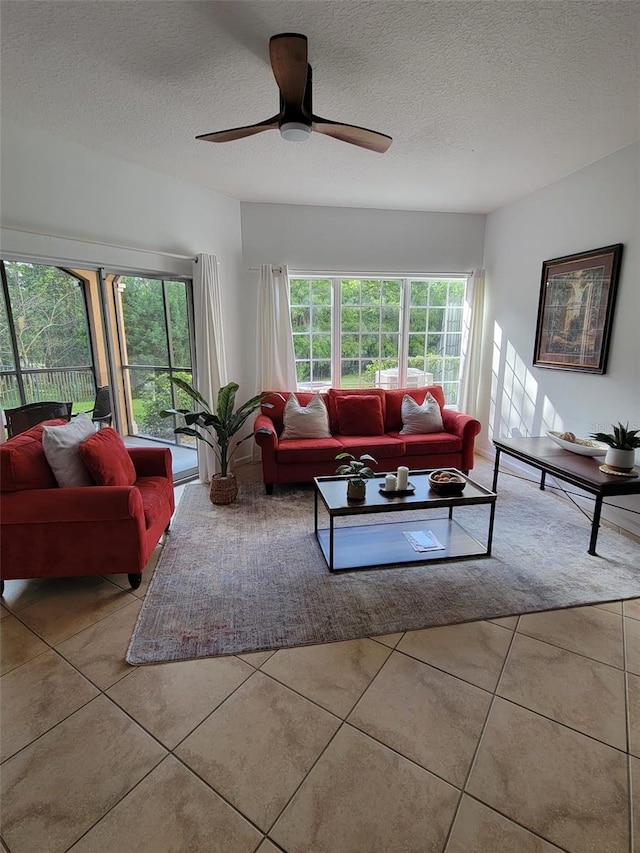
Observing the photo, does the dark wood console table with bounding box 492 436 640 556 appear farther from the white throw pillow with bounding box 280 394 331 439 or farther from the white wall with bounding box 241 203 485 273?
the white wall with bounding box 241 203 485 273

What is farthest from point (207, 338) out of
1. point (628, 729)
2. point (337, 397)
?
point (628, 729)

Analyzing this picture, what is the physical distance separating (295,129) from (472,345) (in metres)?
3.58

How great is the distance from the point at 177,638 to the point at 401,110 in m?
3.31

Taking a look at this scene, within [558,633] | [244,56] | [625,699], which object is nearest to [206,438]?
[244,56]

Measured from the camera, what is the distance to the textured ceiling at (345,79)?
1.81 meters

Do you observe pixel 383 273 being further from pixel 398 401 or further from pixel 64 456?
pixel 64 456

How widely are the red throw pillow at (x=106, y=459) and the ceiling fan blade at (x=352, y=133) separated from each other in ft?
6.97

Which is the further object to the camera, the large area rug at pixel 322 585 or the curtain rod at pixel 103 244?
the curtain rod at pixel 103 244

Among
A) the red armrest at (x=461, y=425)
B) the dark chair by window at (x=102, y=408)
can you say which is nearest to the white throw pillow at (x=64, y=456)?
the dark chair by window at (x=102, y=408)

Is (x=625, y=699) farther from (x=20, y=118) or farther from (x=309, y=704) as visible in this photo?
(x=20, y=118)

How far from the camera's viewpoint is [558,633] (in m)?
2.04

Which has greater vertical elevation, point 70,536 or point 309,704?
point 70,536

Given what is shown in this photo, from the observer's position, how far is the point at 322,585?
2.44 m

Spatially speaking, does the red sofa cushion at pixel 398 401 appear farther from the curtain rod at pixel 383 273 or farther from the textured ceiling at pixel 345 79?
the textured ceiling at pixel 345 79
